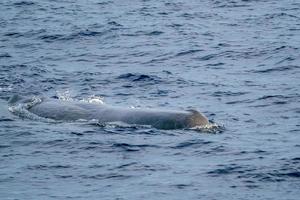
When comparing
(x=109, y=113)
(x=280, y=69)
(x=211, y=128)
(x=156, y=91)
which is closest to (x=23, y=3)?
(x=280, y=69)

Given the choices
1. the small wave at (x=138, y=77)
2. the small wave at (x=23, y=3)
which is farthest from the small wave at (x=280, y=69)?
the small wave at (x=23, y=3)

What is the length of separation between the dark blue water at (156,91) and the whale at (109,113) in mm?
411

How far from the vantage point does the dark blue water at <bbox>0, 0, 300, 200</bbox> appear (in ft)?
51.0

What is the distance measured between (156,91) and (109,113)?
472cm

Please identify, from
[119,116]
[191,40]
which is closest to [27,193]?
[119,116]

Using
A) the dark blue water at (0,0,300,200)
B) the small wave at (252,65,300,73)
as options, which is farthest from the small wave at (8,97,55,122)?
the small wave at (252,65,300,73)

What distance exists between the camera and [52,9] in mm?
46562

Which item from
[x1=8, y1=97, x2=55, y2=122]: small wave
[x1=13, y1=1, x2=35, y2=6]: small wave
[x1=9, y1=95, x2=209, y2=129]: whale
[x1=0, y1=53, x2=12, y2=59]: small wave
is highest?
[x1=9, y1=95, x2=209, y2=129]: whale

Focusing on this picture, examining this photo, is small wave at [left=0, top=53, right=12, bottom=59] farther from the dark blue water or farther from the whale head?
the whale head

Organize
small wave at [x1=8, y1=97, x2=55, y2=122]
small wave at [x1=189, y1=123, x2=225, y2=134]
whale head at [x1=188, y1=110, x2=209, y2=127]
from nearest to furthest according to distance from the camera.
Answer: small wave at [x1=189, y1=123, x2=225, y2=134]
whale head at [x1=188, y1=110, x2=209, y2=127]
small wave at [x1=8, y1=97, x2=55, y2=122]

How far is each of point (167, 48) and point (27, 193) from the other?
1960cm

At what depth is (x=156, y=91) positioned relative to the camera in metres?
25.4

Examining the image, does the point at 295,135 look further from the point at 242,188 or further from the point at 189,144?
the point at 242,188

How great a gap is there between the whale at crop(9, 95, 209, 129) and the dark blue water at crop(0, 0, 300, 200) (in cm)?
41
